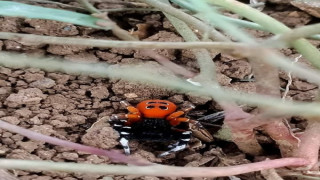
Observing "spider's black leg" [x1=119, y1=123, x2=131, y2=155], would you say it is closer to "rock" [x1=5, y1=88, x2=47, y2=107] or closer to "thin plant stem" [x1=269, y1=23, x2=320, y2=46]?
"rock" [x1=5, y1=88, x2=47, y2=107]

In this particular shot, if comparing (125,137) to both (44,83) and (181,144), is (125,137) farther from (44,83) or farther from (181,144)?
(44,83)

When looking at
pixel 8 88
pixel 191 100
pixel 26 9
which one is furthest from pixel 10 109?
pixel 191 100

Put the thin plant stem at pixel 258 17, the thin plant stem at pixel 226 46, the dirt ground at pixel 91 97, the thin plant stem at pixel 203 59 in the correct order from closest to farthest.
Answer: the thin plant stem at pixel 226 46 → the thin plant stem at pixel 258 17 → the thin plant stem at pixel 203 59 → the dirt ground at pixel 91 97

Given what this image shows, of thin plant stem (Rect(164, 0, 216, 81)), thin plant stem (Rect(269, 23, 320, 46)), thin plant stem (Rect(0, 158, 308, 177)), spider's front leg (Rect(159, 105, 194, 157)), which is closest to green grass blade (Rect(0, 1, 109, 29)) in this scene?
thin plant stem (Rect(164, 0, 216, 81))

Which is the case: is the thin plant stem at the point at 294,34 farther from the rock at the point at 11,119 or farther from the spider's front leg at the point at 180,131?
the rock at the point at 11,119

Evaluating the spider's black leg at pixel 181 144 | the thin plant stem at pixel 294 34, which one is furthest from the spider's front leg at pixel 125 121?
the thin plant stem at pixel 294 34

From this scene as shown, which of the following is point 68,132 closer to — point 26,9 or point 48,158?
point 48,158
